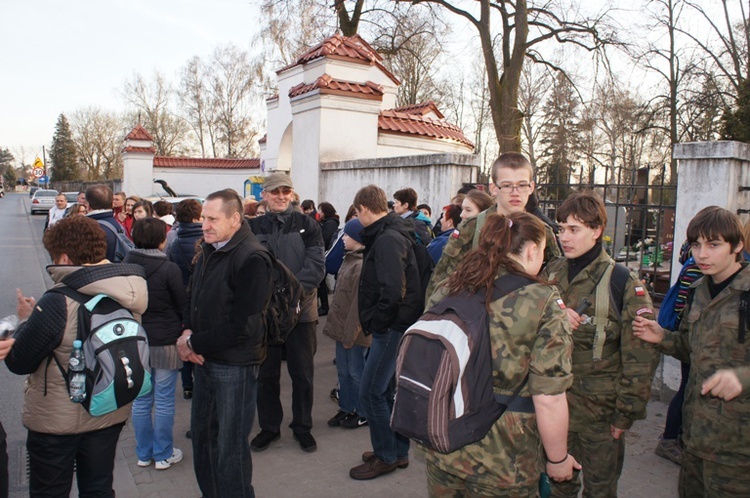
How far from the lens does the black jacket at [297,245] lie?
4.56m

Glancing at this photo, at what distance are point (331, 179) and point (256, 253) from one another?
6633mm

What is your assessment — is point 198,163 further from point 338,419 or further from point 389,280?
point 389,280

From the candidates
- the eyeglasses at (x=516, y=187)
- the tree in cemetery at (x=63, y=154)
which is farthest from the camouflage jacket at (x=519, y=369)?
the tree in cemetery at (x=63, y=154)

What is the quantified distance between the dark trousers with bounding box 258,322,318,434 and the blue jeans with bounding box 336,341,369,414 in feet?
1.17

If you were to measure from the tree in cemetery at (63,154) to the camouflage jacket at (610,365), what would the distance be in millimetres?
82702

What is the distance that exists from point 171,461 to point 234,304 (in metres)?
1.72

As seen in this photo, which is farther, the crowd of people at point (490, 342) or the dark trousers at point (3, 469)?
the dark trousers at point (3, 469)

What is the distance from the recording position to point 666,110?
25.3 m

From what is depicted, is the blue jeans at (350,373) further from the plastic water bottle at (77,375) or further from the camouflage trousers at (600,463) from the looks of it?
the plastic water bottle at (77,375)

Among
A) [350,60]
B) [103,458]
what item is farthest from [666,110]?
[103,458]

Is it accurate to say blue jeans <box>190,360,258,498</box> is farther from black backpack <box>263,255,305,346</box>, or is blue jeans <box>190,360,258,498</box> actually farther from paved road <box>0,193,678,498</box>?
paved road <box>0,193,678,498</box>

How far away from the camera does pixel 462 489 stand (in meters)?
2.22

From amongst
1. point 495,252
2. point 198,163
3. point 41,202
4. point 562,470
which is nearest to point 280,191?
point 495,252

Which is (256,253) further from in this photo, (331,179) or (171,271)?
(331,179)
